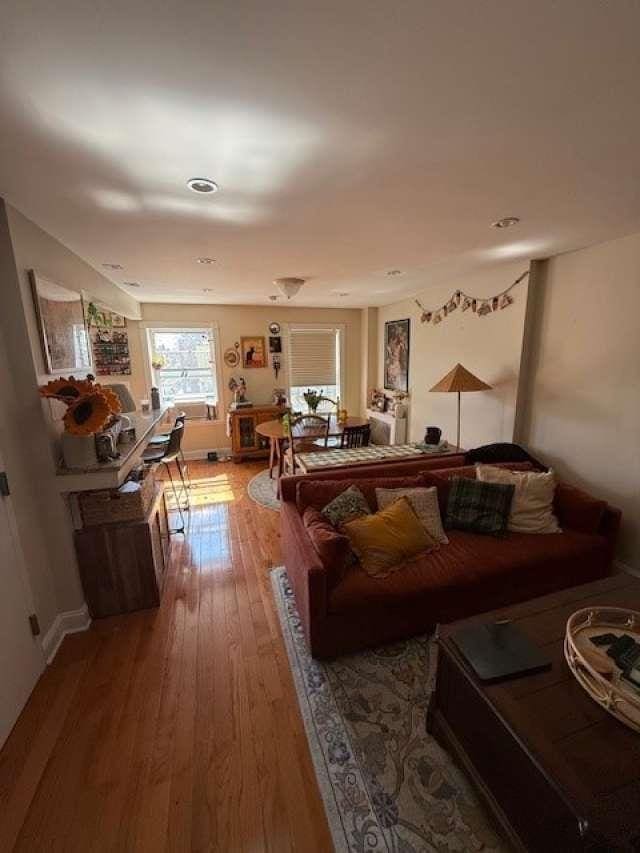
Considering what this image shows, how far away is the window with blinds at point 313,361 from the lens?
219 inches

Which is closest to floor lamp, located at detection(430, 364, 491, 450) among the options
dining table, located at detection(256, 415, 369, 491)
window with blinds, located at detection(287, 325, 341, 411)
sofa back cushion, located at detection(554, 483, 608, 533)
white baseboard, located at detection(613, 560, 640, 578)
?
sofa back cushion, located at detection(554, 483, 608, 533)

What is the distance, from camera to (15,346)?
1747 mm

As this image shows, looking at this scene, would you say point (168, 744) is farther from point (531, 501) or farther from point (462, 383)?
point (462, 383)

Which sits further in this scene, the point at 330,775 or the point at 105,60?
the point at 330,775

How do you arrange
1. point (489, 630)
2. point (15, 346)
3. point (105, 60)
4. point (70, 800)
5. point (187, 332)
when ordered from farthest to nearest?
point (187, 332) < point (15, 346) < point (489, 630) < point (70, 800) < point (105, 60)

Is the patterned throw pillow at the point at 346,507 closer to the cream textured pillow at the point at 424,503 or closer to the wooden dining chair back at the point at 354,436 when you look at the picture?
the cream textured pillow at the point at 424,503

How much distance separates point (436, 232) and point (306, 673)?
265 centimetres

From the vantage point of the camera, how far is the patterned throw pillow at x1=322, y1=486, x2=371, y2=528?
2.19 meters

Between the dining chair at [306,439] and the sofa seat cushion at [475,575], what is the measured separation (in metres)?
1.93

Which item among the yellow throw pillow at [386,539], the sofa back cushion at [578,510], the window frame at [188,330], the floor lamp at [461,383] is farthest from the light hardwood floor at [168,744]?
the window frame at [188,330]

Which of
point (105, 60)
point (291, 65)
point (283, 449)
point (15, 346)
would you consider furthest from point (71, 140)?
point (283, 449)

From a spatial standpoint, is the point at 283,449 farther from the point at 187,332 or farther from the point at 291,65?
the point at 291,65

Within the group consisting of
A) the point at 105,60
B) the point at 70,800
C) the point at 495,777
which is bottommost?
the point at 70,800

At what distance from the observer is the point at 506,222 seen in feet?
6.64
